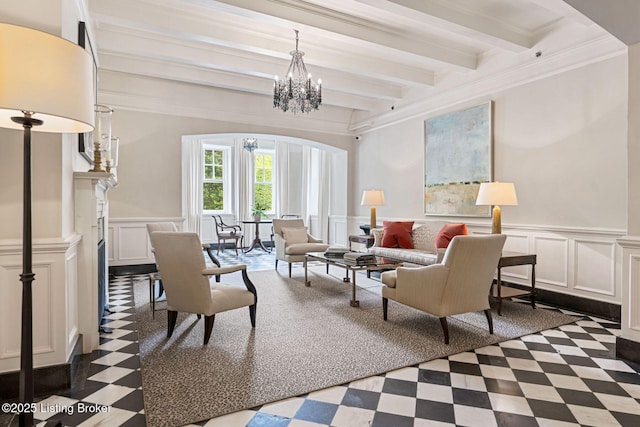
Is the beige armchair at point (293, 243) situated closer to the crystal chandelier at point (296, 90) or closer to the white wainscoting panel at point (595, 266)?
the crystal chandelier at point (296, 90)

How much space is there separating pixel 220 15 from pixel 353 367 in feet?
13.0

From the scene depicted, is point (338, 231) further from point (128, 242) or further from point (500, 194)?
point (500, 194)

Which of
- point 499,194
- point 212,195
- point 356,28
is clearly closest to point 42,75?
point 356,28

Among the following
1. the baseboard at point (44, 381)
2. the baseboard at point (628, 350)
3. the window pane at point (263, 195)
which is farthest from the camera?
the window pane at point (263, 195)

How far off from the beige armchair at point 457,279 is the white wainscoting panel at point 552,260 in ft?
5.13

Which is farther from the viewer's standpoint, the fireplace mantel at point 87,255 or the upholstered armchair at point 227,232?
the upholstered armchair at point 227,232

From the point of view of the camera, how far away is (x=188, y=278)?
279cm

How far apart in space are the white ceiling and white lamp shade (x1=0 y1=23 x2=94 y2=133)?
2.28 m

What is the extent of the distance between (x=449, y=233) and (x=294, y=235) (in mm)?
2527

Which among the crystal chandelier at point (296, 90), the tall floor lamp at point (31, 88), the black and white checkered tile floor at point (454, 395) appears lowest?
the black and white checkered tile floor at point (454, 395)

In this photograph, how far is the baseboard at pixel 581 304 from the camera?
11.6ft

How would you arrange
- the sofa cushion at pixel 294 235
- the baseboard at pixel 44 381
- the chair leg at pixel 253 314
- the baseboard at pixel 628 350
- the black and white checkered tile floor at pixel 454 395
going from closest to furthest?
1. the black and white checkered tile floor at pixel 454 395
2. the baseboard at pixel 44 381
3. the baseboard at pixel 628 350
4. the chair leg at pixel 253 314
5. the sofa cushion at pixel 294 235

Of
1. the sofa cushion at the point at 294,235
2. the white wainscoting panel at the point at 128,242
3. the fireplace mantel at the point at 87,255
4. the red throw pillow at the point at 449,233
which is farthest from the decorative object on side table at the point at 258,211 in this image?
the fireplace mantel at the point at 87,255

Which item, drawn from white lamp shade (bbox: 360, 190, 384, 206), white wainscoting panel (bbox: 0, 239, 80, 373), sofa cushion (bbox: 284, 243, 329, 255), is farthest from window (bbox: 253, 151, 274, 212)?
white wainscoting panel (bbox: 0, 239, 80, 373)
